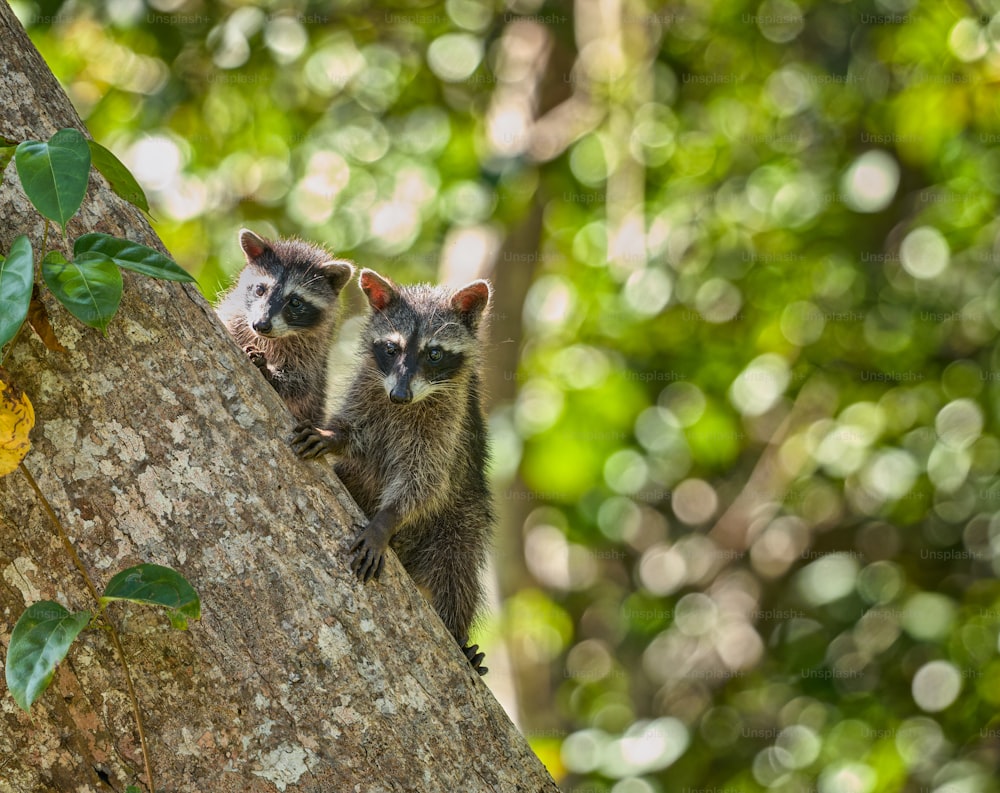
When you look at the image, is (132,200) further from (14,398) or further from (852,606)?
(852,606)

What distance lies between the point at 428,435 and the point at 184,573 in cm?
204

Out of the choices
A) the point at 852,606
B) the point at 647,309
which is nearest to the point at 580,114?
the point at 647,309

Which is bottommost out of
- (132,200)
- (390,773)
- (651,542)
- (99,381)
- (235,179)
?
(651,542)

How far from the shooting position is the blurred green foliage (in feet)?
22.4

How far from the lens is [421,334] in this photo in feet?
15.3

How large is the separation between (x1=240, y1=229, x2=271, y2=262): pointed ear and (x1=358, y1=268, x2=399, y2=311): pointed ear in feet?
1.49

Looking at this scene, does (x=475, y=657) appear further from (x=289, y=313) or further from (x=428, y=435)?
(x=289, y=313)

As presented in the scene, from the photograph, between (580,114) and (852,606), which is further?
(852,606)

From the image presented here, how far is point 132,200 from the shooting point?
8.73 feet

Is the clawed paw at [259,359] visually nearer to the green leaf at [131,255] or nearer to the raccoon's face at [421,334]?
the raccoon's face at [421,334]

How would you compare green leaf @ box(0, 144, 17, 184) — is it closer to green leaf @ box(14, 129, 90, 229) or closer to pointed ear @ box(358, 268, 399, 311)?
green leaf @ box(14, 129, 90, 229)

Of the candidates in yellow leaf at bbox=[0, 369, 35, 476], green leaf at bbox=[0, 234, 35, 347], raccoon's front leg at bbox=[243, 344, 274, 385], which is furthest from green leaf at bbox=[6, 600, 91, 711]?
raccoon's front leg at bbox=[243, 344, 274, 385]

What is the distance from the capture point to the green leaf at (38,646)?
2.26 metres

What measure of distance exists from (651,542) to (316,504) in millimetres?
6179
